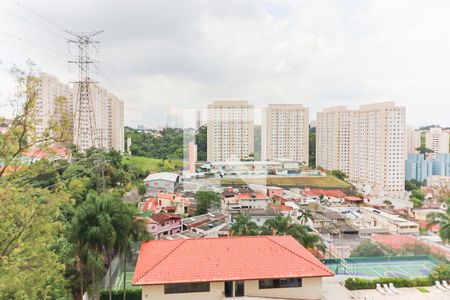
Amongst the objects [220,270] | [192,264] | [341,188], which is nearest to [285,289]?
[220,270]

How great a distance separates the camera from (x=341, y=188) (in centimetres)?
3906

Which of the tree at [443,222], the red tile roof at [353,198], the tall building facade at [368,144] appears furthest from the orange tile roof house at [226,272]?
the tall building facade at [368,144]

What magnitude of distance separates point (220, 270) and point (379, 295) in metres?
6.99

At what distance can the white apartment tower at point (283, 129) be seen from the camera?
4750cm

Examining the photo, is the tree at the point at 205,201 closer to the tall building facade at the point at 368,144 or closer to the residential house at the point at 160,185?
the residential house at the point at 160,185

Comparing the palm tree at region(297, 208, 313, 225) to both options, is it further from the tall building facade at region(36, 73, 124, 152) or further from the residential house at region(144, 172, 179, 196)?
the tall building facade at region(36, 73, 124, 152)

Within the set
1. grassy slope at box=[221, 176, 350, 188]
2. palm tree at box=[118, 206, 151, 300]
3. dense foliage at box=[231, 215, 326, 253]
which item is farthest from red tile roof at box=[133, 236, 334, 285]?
grassy slope at box=[221, 176, 350, 188]

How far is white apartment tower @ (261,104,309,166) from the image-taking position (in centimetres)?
4750

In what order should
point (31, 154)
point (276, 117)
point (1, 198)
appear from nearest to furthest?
point (1, 198) < point (31, 154) < point (276, 117)

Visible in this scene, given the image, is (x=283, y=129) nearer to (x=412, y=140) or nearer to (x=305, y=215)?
(x=305, y=215)

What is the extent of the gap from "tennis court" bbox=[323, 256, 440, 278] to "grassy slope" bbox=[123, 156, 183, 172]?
26863 mm

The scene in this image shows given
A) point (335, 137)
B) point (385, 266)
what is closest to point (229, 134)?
point (335, 137)

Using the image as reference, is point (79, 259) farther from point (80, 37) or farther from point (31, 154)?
point (80, 37)

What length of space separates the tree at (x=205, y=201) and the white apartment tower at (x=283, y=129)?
72.0 feet
